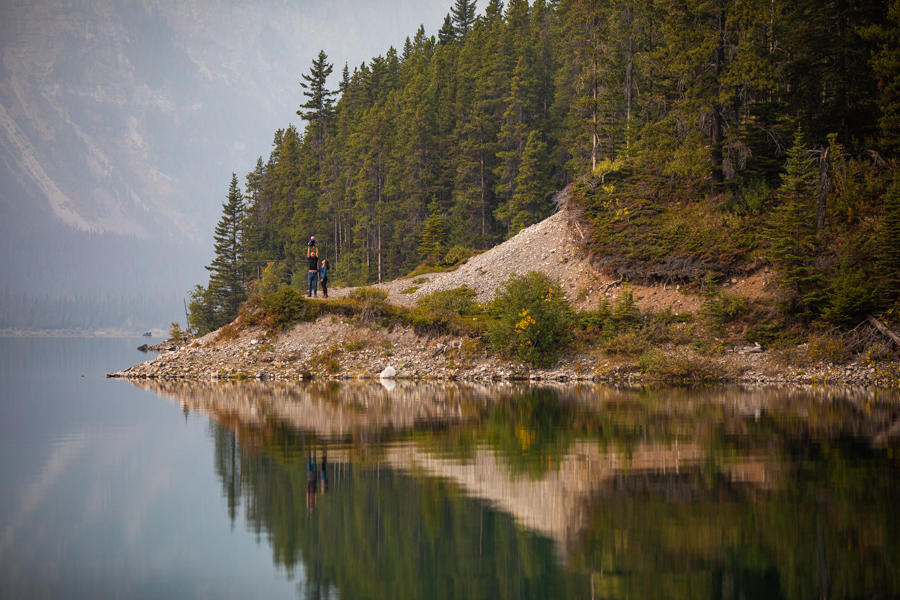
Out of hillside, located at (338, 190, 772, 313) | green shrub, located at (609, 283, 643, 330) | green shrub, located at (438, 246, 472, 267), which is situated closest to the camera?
green shrub, located at (609, 283, 643, 330)

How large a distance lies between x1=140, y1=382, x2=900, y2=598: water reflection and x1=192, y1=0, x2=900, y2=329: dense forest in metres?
15.1

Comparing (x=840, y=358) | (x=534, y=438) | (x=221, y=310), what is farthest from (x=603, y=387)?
(x=221, y=310)

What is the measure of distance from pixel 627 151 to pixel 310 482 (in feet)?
126

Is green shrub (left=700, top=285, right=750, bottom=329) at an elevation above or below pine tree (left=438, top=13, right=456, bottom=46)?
below

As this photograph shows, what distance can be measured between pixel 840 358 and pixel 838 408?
9.62m

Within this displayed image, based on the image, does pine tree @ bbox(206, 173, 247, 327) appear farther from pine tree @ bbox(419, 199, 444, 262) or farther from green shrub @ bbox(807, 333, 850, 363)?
green shrub @ bbox(807, 333, 850, 363)

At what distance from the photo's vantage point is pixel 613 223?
1515 inches

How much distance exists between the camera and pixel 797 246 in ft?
91.3

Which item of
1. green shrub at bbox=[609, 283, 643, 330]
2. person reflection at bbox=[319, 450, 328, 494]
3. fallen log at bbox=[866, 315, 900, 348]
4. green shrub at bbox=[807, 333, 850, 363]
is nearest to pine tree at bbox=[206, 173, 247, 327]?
green shrub at bbox=[609, 283, 643, 330]

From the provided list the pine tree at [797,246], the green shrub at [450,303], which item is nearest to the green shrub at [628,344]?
the pine tree at [797,246]

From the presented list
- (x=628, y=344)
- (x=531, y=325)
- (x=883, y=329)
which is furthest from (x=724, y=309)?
(x=531, y=325)

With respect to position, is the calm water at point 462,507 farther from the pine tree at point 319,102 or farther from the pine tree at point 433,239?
the pine tree at point 319,102

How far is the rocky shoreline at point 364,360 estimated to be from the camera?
98.4 feet

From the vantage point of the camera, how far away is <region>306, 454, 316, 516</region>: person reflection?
30.1 feet
